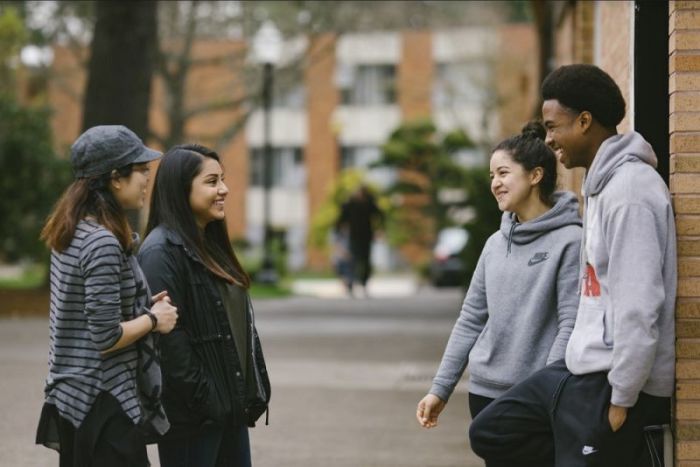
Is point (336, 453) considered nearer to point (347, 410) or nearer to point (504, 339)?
point (347, 410)

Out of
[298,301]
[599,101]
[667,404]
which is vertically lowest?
[298,301]

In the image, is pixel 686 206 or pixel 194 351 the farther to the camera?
pixel 194 351

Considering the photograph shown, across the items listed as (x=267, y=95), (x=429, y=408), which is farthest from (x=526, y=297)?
(x=267, y=95)

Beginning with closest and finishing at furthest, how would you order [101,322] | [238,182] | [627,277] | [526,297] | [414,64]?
[627,277]
[101,322]
[526,297]
[414,64]
[238,182]

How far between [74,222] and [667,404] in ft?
6.85

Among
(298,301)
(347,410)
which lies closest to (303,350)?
(347,410)

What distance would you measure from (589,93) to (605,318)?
727mm

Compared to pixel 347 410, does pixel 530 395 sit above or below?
above

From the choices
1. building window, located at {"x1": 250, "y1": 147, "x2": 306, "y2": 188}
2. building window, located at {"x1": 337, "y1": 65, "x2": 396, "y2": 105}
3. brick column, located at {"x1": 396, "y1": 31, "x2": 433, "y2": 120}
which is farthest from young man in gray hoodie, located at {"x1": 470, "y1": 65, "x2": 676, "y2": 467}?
building window, located at {"x1": 250, "y1": 147, "x2": 306, "y2": 188}

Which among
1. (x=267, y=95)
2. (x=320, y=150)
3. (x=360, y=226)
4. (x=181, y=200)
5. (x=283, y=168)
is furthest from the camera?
(x=283, y=168)

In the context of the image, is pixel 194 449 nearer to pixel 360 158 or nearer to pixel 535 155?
A: pixel 535 155

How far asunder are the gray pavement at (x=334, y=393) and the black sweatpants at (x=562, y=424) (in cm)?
344

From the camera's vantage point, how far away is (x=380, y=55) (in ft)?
177

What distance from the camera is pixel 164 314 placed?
4.61 m
